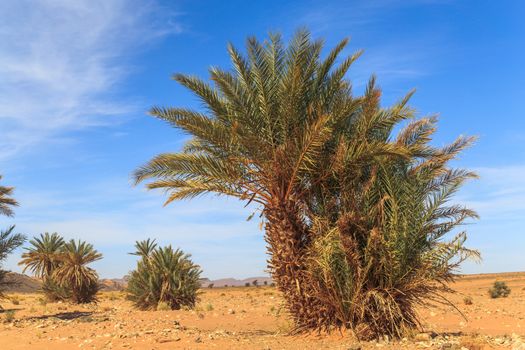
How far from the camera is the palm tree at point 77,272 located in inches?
1073

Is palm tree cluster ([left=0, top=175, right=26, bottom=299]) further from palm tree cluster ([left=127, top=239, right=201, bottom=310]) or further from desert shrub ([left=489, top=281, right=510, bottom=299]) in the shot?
desert shrub ([left=489, top=281, right=510, bottom=299])

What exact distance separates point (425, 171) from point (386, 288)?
3.16 meters

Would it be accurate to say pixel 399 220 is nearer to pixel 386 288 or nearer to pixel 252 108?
pixel 386 288

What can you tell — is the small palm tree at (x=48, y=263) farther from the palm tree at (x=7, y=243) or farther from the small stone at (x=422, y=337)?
the small stone at (x=422, y=337)

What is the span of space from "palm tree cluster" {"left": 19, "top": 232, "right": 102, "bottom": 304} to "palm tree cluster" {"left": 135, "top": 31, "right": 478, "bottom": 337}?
16.1 m

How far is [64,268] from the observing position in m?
27.3

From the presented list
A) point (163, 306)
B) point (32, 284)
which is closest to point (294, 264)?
point (163, 306)

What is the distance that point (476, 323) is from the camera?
58.4ft

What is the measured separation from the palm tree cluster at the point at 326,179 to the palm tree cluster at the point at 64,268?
52.7 ft

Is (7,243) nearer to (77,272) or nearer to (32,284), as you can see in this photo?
(77,272)

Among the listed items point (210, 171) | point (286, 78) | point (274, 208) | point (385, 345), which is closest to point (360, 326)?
point (385, 345)

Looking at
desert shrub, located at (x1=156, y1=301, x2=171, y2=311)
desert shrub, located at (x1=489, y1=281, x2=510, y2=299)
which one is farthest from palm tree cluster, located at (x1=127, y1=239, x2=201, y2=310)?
desert shrub, located at (x1=489, y1=281, x2=510, y2=299)

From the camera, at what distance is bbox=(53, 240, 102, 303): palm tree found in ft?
89.5

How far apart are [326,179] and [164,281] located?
1324 cm
